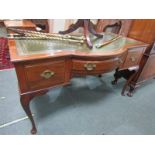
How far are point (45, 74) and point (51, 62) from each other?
0.09m

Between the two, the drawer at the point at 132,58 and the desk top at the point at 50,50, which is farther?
the drawer at the point at 132,58

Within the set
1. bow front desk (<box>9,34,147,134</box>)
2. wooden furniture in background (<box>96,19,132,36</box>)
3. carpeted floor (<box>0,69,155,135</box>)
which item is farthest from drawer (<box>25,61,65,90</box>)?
wooden furniture in background (<box>96,19,132,36</box>)

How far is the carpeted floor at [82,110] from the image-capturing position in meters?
1.26

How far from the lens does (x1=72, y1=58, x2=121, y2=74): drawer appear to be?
0.95 metres

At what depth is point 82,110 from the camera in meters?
1.47

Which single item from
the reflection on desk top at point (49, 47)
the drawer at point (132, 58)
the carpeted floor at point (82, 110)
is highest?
the reflection on desk top at point (49, 47)

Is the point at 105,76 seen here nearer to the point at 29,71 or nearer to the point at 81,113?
the point at 81,113

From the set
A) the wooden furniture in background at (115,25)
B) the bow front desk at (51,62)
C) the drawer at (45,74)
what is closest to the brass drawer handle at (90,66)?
the bow front desk at (51,62)

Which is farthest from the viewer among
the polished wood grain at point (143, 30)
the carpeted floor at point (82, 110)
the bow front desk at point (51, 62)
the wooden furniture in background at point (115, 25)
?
the wooden furniture in background at point (115, 25)

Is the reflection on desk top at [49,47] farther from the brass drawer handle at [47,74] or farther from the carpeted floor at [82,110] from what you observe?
the carpeted floor at [82,110]

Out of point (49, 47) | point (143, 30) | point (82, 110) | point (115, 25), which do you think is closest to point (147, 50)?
point (143, 30)

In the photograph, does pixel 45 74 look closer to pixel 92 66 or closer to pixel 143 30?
pixel 92 66

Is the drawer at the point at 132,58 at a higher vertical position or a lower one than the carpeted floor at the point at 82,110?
higher
